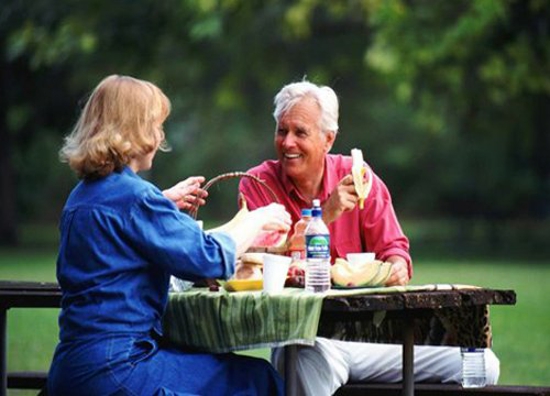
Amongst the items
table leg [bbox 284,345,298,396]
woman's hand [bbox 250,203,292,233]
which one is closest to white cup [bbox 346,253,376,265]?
woman's hand [bbox 250,203,292,233]

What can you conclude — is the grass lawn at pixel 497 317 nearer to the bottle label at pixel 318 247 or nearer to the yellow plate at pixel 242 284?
the yellow plate at pixel 242 284

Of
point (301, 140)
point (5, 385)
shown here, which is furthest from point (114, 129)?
point (5, 385)

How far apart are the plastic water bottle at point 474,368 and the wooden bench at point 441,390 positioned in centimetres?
4

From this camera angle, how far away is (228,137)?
51.5 meters

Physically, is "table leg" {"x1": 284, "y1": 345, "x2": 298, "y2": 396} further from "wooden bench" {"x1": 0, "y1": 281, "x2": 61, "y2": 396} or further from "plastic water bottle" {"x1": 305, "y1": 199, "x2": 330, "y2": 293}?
"wooden bench" {"x1": 0, "y1": 281, "x2": 61, "y2": 396}

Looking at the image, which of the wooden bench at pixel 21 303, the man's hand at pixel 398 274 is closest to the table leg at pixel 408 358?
the man's hand at pixel 398 274

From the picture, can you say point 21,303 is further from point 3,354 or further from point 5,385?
point 5,385

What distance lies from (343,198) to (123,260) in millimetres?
1431

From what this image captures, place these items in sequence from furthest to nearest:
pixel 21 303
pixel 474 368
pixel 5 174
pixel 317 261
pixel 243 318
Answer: pixel 5 174 < pixel 21 303 < pixel 474 368 < pixel 317 261 < pixel 243 318

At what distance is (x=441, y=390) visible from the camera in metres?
6.20

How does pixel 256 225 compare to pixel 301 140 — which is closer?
pixel 256 225

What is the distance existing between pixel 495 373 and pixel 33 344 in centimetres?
671

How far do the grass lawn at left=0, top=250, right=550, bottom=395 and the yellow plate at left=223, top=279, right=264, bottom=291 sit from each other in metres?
3.97

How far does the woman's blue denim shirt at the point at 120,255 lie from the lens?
5.09m
